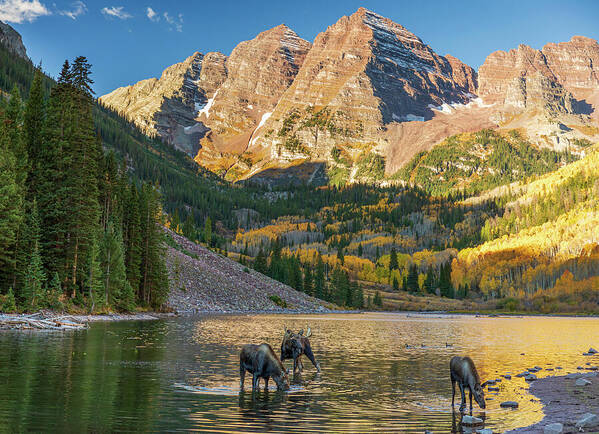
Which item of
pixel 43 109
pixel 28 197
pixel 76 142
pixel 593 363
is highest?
pixel 43 109

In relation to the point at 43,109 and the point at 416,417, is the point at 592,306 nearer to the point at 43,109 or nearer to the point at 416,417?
the point at 43,109

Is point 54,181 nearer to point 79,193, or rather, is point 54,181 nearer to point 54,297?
point 79,193

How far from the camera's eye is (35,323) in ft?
164

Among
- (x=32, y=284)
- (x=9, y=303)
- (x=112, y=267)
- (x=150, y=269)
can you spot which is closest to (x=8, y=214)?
(x=32, y=284)

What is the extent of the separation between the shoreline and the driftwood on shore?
41.7 m

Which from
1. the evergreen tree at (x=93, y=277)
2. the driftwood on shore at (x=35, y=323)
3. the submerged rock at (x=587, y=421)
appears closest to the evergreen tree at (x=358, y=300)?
the evergreen tree at (x=93, y=277)

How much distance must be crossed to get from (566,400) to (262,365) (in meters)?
12.2

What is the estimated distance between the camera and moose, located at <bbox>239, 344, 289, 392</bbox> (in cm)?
2338

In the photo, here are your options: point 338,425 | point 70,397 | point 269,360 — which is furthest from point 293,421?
point 70,397

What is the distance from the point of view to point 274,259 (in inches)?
7810

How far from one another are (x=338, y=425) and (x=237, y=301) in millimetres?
109058

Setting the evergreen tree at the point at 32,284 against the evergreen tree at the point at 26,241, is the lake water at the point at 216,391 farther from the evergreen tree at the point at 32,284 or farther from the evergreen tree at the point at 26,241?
the evergreen tree at the point at 26,241

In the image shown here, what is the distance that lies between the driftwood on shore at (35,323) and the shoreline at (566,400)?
4166 cm

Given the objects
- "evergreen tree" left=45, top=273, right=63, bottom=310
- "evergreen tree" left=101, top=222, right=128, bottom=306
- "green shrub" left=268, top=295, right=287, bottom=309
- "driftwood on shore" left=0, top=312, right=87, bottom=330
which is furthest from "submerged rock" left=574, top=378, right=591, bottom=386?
"green shrub" left=268, top=295, right=287, bottom=309
